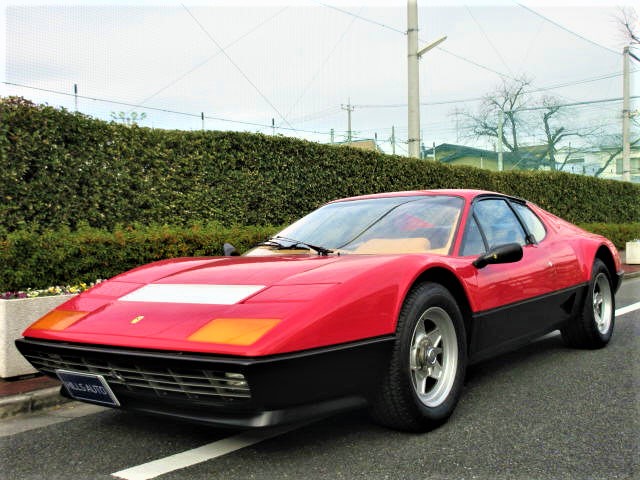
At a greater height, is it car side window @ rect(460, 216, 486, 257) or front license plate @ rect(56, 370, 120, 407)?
car side window @ rect(460, 216, 486, 257)

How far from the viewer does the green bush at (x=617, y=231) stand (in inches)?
677

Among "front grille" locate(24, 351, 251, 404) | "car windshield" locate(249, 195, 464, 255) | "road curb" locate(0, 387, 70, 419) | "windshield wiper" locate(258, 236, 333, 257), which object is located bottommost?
"road curb" locate(0, 387, 70, 419)

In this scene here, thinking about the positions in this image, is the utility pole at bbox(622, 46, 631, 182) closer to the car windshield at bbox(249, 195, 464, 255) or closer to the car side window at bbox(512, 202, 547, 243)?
the car side window at bbox(512, 202, 547, 243)

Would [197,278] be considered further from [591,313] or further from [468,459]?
[591,313]

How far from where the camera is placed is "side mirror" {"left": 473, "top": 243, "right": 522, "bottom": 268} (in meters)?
3.35

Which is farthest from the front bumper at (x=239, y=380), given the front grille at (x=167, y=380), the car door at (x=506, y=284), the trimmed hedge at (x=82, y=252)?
the trimmed hedge at (x=82, y=252)

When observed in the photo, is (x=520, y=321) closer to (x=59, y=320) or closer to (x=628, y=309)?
(x=59, y=320)

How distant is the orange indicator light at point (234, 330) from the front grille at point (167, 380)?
126 mm

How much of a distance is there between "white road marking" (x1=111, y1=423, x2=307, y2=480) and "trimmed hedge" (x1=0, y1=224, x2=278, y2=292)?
2.71 metres

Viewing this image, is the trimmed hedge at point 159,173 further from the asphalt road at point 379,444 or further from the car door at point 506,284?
the car door at point 506,284

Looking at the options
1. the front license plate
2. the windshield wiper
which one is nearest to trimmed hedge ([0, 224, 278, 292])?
the windshield wiper

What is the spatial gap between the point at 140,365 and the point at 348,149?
8.41m

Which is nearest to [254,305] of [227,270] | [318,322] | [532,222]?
[318,322]

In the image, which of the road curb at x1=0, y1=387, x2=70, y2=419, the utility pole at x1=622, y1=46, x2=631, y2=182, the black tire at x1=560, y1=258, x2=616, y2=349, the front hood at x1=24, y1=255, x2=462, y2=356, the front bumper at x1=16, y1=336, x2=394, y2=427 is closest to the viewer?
the front bumper at x1=16, y1=336, x2=394, y2=427
